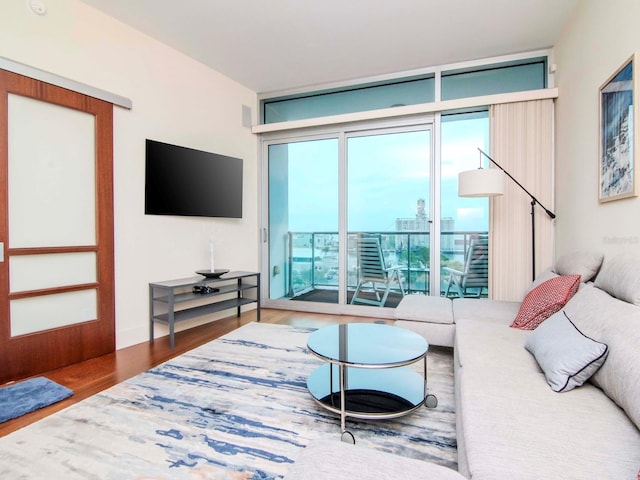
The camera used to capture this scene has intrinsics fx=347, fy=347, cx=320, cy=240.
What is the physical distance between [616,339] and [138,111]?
3610mm

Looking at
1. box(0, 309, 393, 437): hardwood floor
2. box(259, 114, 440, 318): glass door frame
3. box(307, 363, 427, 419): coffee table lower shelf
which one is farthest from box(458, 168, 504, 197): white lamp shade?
box(0, 309, 393, 437): hardwood floor

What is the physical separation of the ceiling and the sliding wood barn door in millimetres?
955

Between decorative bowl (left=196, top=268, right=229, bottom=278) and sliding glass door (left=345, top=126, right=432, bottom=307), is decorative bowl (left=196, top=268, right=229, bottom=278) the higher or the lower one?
the lower one

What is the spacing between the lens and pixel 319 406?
1.94 m

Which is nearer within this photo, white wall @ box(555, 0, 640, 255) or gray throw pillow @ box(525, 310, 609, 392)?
gray throw pillow @ box(525, 310, 609, 392)

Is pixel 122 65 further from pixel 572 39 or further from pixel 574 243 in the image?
pixel 574 243

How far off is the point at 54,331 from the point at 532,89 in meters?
4.79

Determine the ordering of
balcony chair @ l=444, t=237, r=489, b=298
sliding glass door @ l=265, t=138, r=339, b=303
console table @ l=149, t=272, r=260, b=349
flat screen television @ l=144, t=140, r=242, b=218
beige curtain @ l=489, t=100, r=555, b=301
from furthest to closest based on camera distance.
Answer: sliding glass door @ l=265, t=138, r=339, b=303
balcony chair @ l=444, t=237, r=489, b=298
beige curtain @ l=489, t=100, r=555, b=301
flat screen television @ l=144, t=140, r=242, b=218
console table @ l=149, t=272, r=260, b=349

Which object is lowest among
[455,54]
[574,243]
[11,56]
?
[574,243]

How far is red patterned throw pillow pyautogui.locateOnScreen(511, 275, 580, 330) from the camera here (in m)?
2.13

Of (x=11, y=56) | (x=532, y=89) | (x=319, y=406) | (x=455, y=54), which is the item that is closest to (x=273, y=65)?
(x=455, y=54)

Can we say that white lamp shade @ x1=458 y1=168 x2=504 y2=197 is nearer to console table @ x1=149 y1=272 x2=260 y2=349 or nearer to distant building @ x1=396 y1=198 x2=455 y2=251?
distant building @ x1=396 y1=198 x2=455 y2=251

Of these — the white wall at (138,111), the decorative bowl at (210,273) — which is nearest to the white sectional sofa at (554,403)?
the decorative bowl at (210,273)

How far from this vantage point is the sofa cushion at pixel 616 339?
1107 mm
